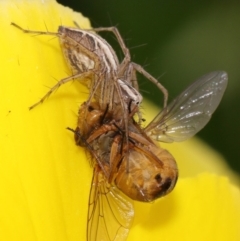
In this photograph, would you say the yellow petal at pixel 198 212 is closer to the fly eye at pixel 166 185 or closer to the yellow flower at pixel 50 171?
the yellow flower at pixel 50 171

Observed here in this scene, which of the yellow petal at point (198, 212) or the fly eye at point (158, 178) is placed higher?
the fly eye at point (158, 178)

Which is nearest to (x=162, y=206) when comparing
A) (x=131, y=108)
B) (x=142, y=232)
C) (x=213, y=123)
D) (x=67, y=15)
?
(x=142, y=232)

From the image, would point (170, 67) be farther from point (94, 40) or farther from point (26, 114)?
point (26, 114)

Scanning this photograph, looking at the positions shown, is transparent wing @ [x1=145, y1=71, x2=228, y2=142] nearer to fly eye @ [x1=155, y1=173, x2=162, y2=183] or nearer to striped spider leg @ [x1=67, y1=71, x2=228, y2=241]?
striped spider leg @ [x1=67, y1=71, x2=228, y2=241]

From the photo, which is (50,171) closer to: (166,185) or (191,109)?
(166,185)

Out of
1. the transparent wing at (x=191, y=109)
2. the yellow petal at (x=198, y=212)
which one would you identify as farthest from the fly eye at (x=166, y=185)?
the transparent wing at (x=191, y=109)

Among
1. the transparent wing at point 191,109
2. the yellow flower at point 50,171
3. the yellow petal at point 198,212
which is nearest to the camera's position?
the yellow flower at point 50,171
